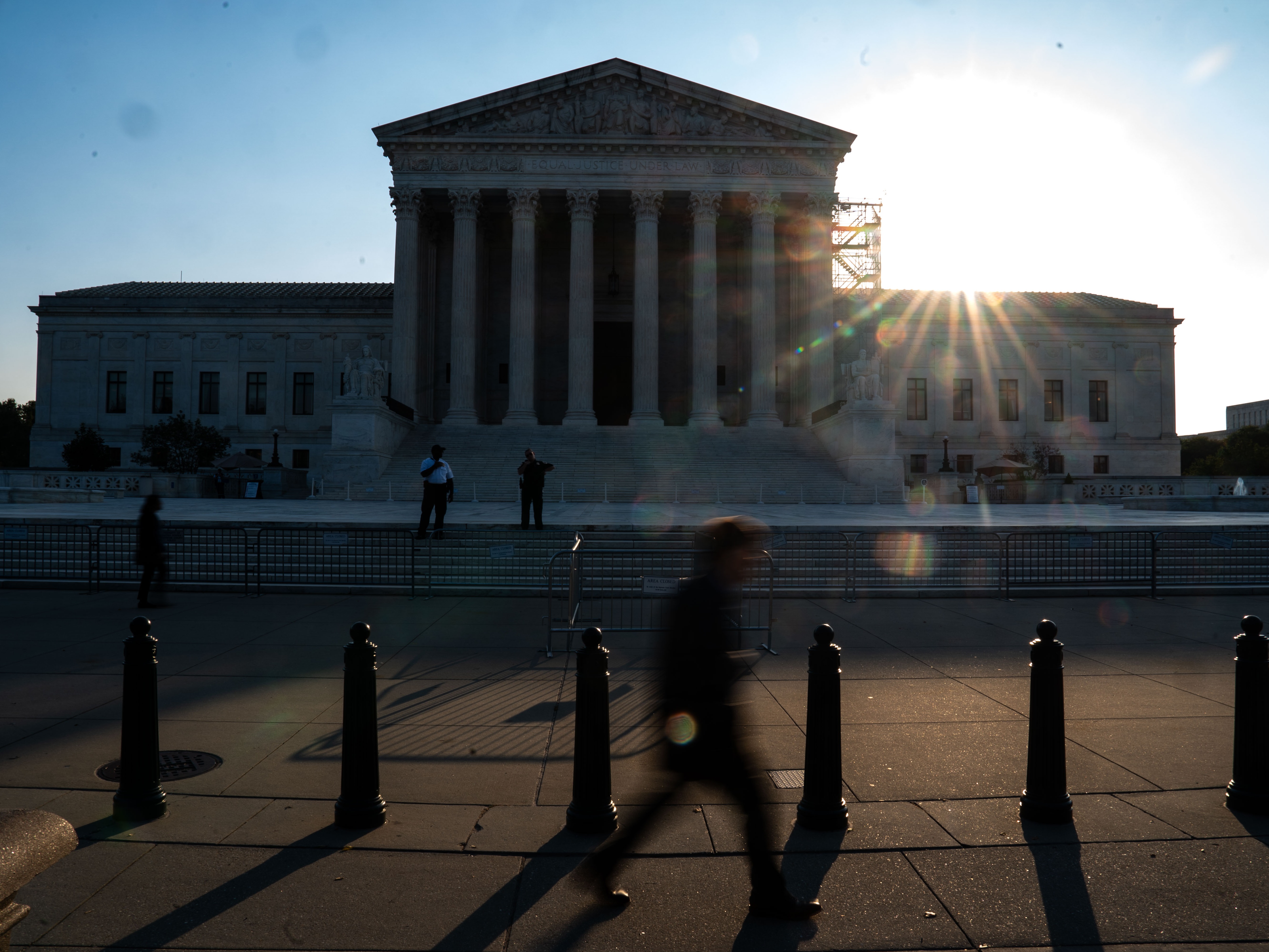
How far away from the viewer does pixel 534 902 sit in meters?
4.01

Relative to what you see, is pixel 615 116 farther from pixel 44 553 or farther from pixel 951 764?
pixel 951 764

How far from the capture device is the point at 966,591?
13.8m

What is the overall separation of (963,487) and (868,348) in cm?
1795

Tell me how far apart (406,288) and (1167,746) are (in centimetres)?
4421

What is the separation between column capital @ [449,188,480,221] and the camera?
1796 inches

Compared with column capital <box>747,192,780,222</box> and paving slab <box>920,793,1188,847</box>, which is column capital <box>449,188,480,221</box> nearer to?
column capital <box>747,192,780,222</box>

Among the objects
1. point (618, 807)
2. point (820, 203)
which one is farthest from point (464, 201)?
point (618, 807)

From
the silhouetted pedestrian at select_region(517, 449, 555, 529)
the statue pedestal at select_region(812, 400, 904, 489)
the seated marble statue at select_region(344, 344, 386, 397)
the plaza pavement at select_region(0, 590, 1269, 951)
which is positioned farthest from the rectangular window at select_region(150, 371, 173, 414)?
the plaza pavement at select_region(0, 590, 1269, 951)

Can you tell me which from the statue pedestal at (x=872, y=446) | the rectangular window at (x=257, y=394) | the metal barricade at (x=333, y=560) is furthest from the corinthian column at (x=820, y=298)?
the rectangular window at (x=257, y=394)

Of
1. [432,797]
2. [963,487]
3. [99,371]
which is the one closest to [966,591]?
[432,797]

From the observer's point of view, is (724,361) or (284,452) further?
(284,452)

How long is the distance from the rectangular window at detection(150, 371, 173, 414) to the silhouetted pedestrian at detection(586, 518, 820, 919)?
66702 mm

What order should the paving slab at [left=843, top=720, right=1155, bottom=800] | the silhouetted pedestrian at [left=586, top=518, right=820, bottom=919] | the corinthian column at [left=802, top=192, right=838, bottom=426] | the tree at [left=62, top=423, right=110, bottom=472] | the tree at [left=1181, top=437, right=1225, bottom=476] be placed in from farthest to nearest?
the tree at [left=1181, top=437, right=1225, bottom=476] < the tree at [left=62, top=423, right=110, bottom=472] < the corinthian column at [left=802, top=192, right=838, bottom=426] < the paving slab at [left=843, top=720, right=1155, bottom=800] < the silhouetted pedestrian at [left=586, top=518, right=820, bottom=919]

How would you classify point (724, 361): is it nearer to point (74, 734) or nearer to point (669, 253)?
point (669, 253)
